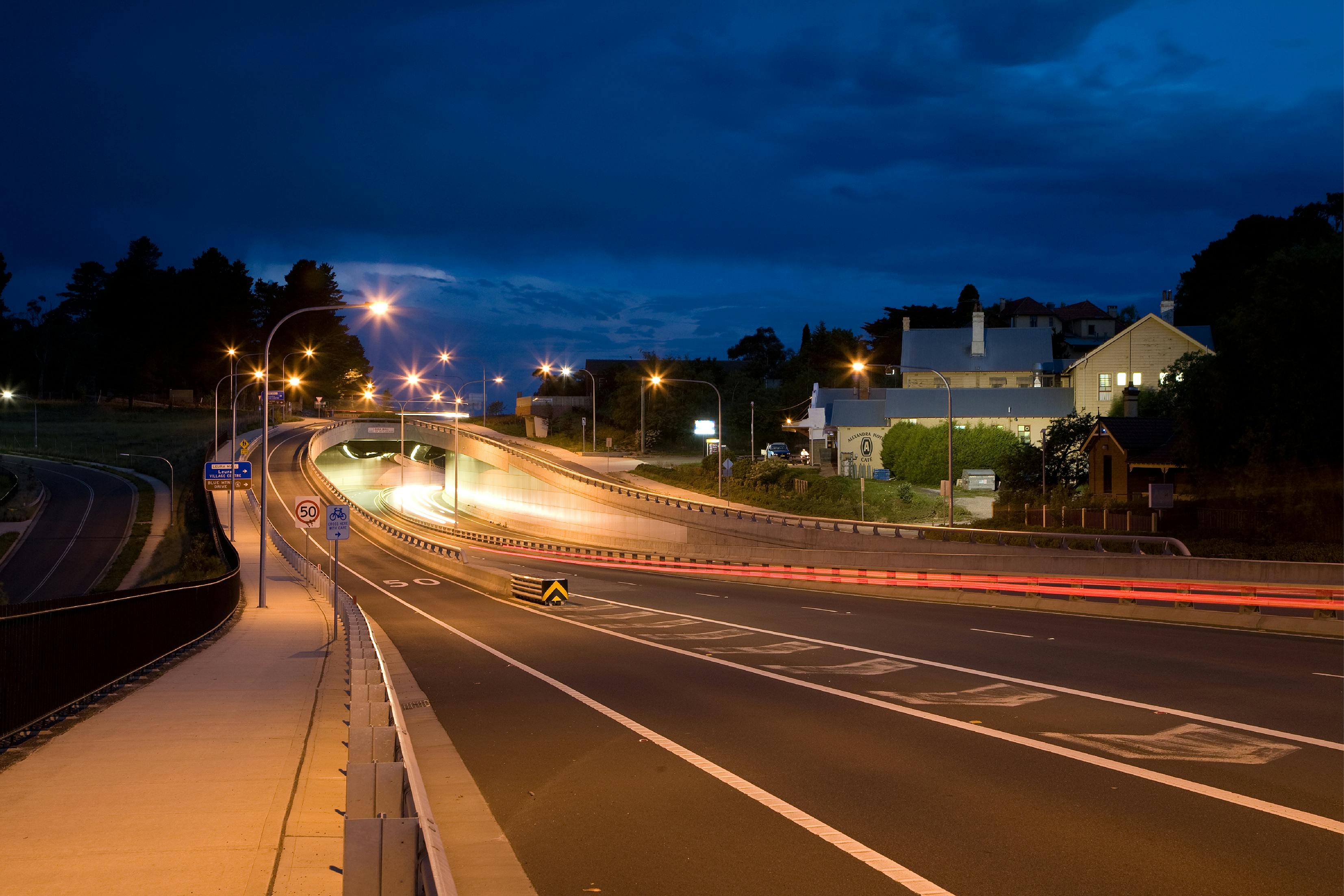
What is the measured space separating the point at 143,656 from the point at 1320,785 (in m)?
16.1

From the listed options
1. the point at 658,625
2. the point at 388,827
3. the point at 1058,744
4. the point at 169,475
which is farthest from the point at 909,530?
the point at 169,475

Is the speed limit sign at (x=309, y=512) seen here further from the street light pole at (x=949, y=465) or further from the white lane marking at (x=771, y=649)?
the street light pole at (x=949, y=465)

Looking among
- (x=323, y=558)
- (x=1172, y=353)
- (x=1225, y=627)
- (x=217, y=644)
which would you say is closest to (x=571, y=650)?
(x=217, y=644)

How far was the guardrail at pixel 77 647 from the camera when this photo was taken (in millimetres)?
10711

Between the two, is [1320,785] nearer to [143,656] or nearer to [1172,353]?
[143,656]

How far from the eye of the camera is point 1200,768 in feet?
33.2

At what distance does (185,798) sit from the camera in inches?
337

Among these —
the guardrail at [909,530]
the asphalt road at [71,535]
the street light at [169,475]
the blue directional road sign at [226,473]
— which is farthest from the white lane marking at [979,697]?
the street light at [169,475]

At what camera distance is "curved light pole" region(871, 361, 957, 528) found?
146 feet

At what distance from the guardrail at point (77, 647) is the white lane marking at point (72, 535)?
35.3 m

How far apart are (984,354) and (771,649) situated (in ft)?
214

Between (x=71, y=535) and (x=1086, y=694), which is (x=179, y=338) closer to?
(x=71, y=535)

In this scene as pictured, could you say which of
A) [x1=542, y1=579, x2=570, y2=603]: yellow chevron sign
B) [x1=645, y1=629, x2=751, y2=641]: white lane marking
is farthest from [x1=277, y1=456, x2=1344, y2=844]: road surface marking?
[x1=542, y1=579, x2=570, y2=603]: yellow chevron sign

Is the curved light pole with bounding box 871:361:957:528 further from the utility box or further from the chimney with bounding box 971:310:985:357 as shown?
the chimney with bounding box 971:310:985:357
